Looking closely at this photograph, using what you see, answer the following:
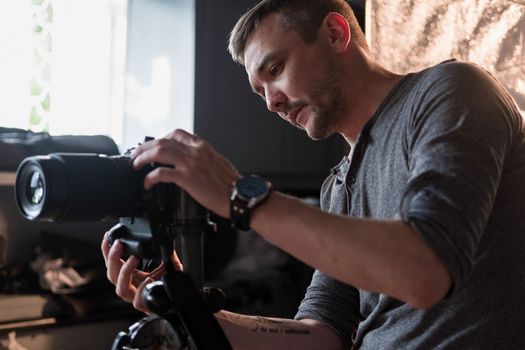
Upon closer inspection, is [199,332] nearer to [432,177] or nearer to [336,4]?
[432,177]

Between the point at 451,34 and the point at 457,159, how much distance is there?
1.59 m

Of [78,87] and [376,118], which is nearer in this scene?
[376,118]

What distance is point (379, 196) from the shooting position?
106 cm

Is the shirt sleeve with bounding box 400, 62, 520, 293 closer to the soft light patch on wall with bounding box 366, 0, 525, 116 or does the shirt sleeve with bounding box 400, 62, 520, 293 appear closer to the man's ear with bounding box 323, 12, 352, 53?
the man's ear with bounding box 323, 12, 352, 53

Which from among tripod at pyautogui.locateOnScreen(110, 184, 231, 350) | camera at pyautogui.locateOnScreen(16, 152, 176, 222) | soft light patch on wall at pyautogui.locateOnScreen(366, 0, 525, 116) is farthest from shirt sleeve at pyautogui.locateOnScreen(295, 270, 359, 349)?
soft light patch on wall at pyautogui.locateOnScreen(366, 0, 525, 116)

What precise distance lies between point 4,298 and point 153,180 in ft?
3.41

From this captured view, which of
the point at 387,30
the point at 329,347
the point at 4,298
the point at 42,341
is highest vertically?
the point at 387,30

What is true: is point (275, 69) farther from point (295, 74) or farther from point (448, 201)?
point (448, 201)

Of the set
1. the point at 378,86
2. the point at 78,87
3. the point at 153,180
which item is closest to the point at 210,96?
the point at 78,87

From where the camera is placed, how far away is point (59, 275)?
5.60ft

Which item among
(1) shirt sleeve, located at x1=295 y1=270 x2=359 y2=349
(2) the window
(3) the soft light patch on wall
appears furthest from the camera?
(3) the soft light patch on wall

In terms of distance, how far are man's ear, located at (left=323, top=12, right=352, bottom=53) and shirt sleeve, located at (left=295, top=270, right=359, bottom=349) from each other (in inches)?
18.7

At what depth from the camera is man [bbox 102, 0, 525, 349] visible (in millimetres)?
711

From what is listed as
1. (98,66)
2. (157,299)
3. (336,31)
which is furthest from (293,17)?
(98,66)
